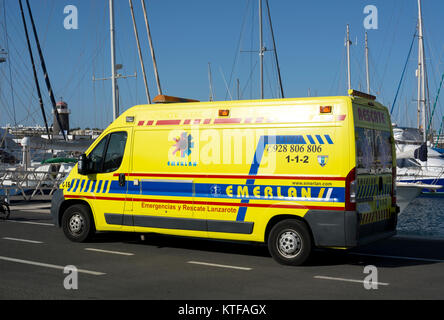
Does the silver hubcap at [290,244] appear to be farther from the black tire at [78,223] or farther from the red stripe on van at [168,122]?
the black tire at [78,223]

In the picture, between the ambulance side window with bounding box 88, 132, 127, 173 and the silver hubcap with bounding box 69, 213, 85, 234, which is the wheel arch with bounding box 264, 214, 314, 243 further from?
the silver hubcap with bounding box 69, 213, 85, 234

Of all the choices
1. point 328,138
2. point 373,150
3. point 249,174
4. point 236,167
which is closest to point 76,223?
point 236,167

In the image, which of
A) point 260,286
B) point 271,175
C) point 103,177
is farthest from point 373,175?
point 103,177

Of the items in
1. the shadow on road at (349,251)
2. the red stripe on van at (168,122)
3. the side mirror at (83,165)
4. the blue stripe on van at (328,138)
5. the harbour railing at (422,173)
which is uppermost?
the red stripe on van at (168,122)

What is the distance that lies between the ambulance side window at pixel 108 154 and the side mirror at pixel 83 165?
3.7 inches

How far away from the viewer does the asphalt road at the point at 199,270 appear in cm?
762

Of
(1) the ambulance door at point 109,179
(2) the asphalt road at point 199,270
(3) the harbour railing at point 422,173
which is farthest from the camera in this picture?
(3) the harbour railing at point 422,173

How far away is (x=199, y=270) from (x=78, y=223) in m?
3.71

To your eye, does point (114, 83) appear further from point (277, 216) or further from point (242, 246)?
point (277, 216)

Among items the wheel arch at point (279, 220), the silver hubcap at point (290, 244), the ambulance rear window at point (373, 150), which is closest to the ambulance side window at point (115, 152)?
the wheel arch at point (279, 220)
